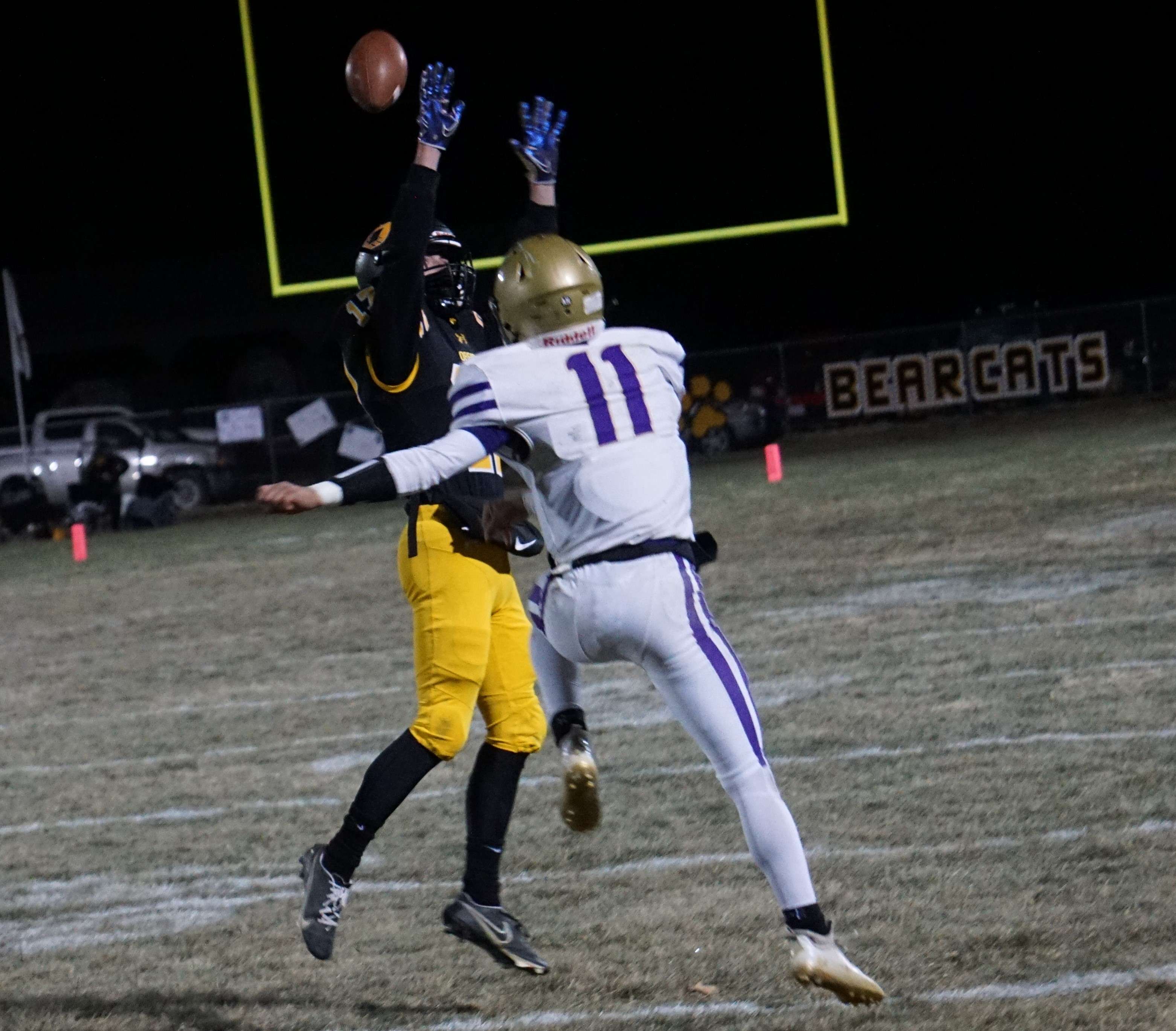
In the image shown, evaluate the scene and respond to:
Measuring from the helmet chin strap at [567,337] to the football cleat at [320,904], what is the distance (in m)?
1.31

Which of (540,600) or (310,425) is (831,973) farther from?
(310,425)

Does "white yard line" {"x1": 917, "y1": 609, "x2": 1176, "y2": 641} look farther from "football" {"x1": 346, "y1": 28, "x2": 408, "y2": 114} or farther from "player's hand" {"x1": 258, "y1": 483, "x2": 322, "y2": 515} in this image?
"player's hand" {"x1": 258, "y1": 483, "x2": 322, "y2": 515}

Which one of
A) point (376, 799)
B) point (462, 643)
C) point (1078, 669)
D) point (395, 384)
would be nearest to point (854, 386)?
point (1078, 669)

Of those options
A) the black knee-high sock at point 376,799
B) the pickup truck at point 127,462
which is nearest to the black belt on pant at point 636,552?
the black knee-high sock at point 376,799

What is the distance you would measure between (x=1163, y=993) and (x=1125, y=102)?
106 feet

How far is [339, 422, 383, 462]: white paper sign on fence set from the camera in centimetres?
2103

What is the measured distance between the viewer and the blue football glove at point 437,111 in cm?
409

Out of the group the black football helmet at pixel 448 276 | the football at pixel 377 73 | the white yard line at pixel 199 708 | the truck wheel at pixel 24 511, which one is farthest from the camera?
the truck wheel at pixel 24 511

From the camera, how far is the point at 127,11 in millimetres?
25594

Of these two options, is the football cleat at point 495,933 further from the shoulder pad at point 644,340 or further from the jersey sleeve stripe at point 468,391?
the shoulder pad at point 644,340

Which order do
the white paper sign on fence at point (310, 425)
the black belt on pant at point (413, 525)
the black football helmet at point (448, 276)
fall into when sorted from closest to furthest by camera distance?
the black belt on pant at point (413, 525), the black football helmet at point (448, 276), the white paper sign on fence at point (310, 425)

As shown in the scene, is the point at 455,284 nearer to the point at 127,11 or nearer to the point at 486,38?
the point at 486,38

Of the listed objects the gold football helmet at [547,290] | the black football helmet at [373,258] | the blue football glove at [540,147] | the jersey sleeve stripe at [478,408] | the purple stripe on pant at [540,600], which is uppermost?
the blue football glove at [540,147]

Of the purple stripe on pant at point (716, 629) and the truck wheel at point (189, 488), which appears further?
the truck wheel at point (189, 488)
